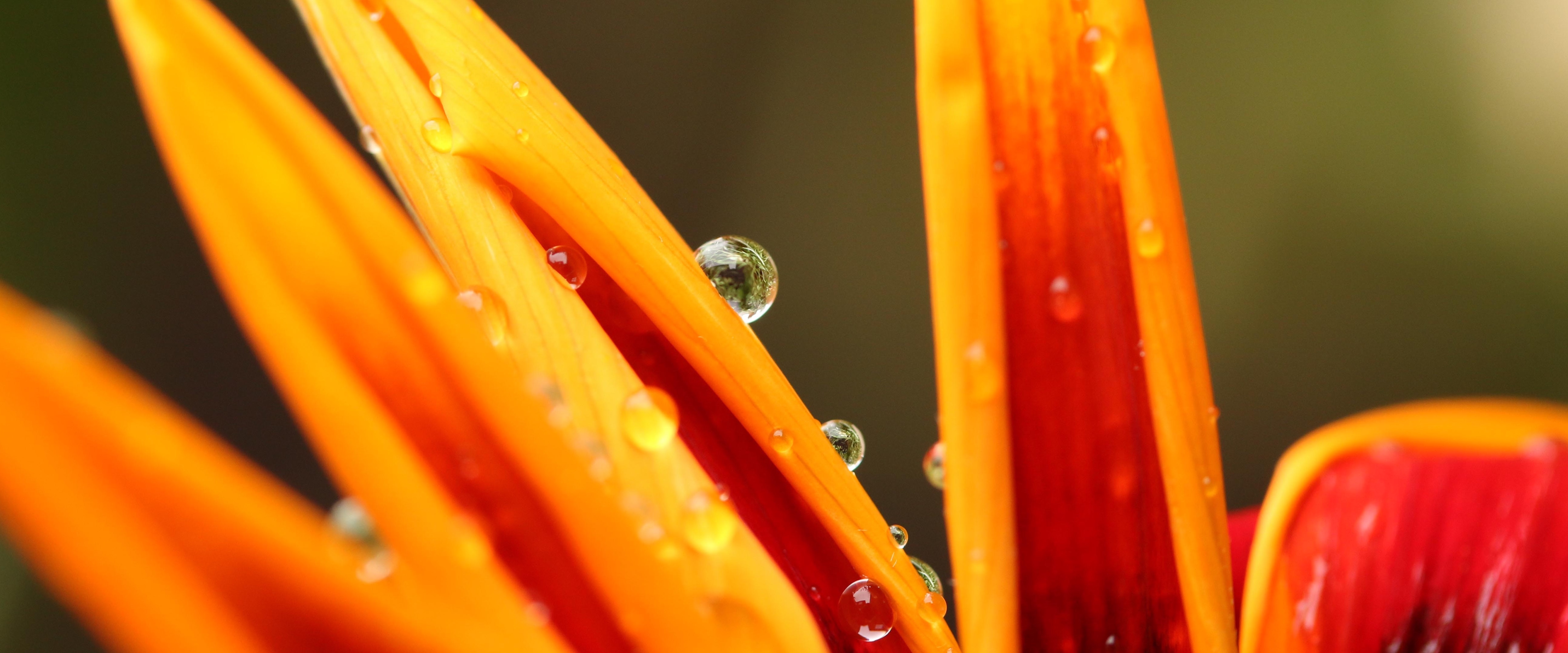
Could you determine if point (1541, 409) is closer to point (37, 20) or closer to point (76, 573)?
point (76, 573)

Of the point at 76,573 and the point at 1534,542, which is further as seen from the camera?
the point at 1534,542

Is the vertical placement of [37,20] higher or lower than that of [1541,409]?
higher

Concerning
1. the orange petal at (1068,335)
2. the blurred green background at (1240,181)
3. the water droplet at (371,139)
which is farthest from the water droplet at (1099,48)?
the blurred green background at (1240,181)

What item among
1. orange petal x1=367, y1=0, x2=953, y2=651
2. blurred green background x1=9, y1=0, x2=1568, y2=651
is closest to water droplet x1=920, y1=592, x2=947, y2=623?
orange petal x1=367, y1=0, x2=953, y2=651

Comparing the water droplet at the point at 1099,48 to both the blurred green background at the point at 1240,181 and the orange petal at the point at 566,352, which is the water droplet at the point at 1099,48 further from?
the blurred green background at the point at 1240,181

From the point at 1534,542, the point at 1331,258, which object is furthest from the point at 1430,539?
the point at 1331,258

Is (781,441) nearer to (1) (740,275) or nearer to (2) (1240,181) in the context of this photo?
(1) (740,275)
